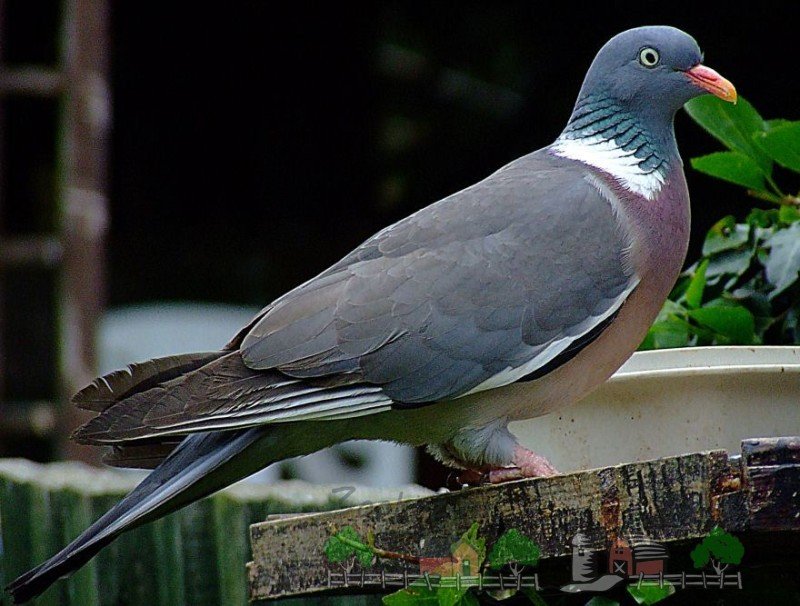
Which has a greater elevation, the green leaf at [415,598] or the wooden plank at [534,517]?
the wooden plank at [534,517]

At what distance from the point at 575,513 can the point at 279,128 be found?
18.3 feet

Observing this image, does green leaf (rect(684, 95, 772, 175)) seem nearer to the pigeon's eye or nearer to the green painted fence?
the pigeon's eye

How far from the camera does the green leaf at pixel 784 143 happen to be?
257cm

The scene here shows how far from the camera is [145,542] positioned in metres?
3.45

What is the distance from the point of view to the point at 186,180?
738cm

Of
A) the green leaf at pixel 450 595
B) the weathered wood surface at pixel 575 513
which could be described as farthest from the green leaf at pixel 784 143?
the green leaf at pixel 450 595

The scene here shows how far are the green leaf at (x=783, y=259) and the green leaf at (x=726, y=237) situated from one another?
0.10 metres

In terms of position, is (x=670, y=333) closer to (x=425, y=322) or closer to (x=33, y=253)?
(x=425, y=322)

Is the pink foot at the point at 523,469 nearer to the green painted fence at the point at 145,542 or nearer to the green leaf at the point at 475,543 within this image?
the green leaf at the point at 475,543

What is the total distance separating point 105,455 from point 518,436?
85 centimetres

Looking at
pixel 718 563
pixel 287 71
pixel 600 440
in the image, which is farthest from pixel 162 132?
pixel 718 563

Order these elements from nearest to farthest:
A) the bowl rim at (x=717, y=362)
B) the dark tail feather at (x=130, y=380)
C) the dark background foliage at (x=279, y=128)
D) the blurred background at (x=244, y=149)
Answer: the bowl rim at (x=717, y=362) → the dark tail feather at (x=130, y=380) → the blurred background at (x=244, y=149) → the dark background foliage at (x=279, y=128)

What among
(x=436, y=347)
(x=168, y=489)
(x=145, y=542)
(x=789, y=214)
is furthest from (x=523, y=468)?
(x=145, y=542)

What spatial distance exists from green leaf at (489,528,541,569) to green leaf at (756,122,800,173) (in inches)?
40.3
